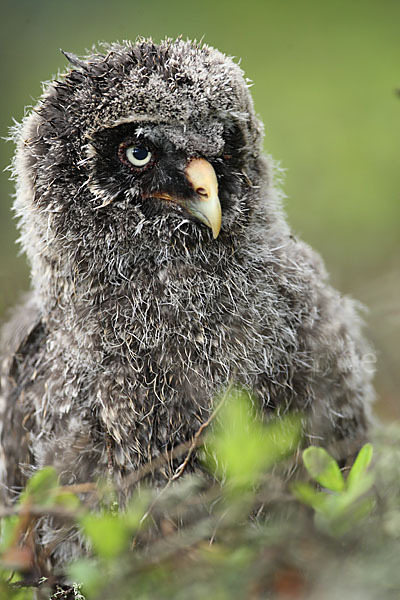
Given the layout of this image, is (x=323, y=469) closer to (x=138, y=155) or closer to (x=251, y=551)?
(x=251, y=551)

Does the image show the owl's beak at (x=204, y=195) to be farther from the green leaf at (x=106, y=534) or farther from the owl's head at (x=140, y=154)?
the green leaf at (x=106, y=534)

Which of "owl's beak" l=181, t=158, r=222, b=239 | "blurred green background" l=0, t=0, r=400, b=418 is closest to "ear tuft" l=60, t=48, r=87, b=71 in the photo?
"owl's beak" l=181, t=158, r=222, b=239

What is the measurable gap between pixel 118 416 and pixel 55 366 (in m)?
0.43

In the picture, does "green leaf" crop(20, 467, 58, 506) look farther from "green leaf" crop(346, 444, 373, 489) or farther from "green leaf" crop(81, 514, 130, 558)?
"green leaf" crop(346, 444, 373, 489)

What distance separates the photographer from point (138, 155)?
2404 millimetres

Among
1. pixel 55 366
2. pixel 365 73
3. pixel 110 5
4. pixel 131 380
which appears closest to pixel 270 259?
pixel 131 380

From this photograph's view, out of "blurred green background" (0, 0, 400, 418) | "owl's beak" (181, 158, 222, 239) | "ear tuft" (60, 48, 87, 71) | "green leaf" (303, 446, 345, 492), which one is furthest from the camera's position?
"blurred green background" (0, 0, 400, 418)

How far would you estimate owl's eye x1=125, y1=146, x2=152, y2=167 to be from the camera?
2396 mm

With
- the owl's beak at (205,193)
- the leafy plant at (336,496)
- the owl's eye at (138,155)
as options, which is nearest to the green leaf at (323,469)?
the leafy plant at (336,496)

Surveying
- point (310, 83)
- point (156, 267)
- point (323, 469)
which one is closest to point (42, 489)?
point (323, 469)

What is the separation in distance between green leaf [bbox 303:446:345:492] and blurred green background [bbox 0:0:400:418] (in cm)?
383

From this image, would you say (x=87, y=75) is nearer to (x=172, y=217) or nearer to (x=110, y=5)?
(x=172, y=217)

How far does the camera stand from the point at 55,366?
2.75m

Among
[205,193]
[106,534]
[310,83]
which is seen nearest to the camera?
[106,534]
